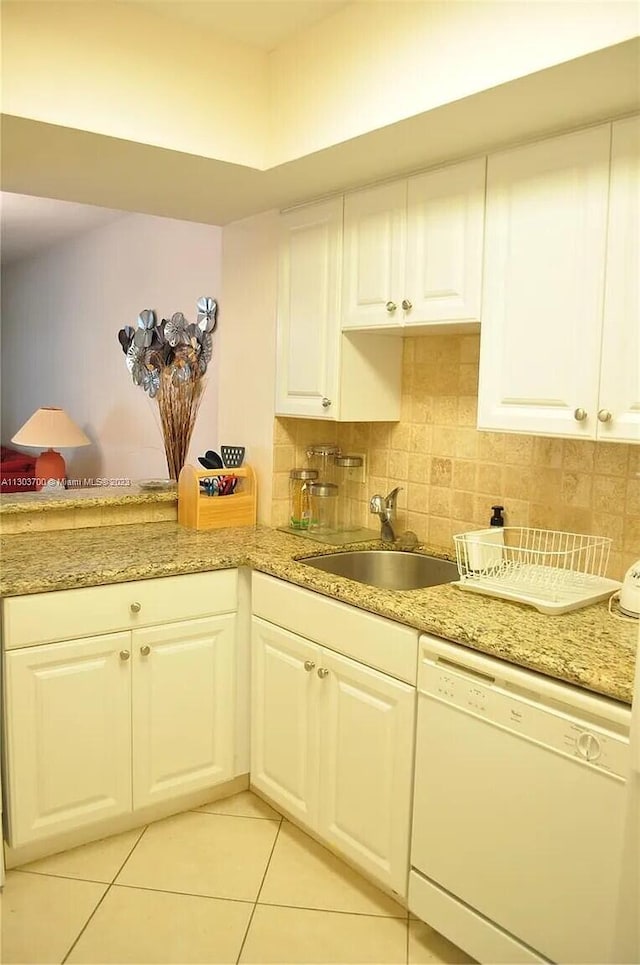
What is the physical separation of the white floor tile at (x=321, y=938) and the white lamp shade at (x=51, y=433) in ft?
11.9

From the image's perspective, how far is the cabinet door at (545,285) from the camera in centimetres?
176

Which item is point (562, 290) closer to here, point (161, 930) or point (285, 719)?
point (285, 719)

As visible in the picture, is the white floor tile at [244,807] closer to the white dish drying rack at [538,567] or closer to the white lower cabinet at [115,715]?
the white lower cabinet at [115,715]

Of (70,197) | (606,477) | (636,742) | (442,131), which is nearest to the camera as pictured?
(636,742)

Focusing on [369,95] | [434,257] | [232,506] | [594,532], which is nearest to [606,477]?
[594,532]

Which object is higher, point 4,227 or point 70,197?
point 4,227

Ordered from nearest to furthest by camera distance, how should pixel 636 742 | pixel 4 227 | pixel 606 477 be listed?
pixel 636 742, pixel 606 477, pixel 4 227

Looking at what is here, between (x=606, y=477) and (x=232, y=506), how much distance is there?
1404mm

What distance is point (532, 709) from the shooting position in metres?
1.57

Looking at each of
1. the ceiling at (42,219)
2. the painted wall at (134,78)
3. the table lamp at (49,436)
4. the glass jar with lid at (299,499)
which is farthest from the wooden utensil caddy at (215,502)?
the table lamp at (49,436)

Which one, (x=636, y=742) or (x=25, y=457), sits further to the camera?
(x=25, y=457)

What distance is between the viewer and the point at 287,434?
9.52 feet

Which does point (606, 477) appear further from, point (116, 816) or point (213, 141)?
point (116, 816)

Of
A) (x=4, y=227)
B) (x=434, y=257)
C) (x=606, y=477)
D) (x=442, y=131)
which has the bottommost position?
(x=606, y=477)
